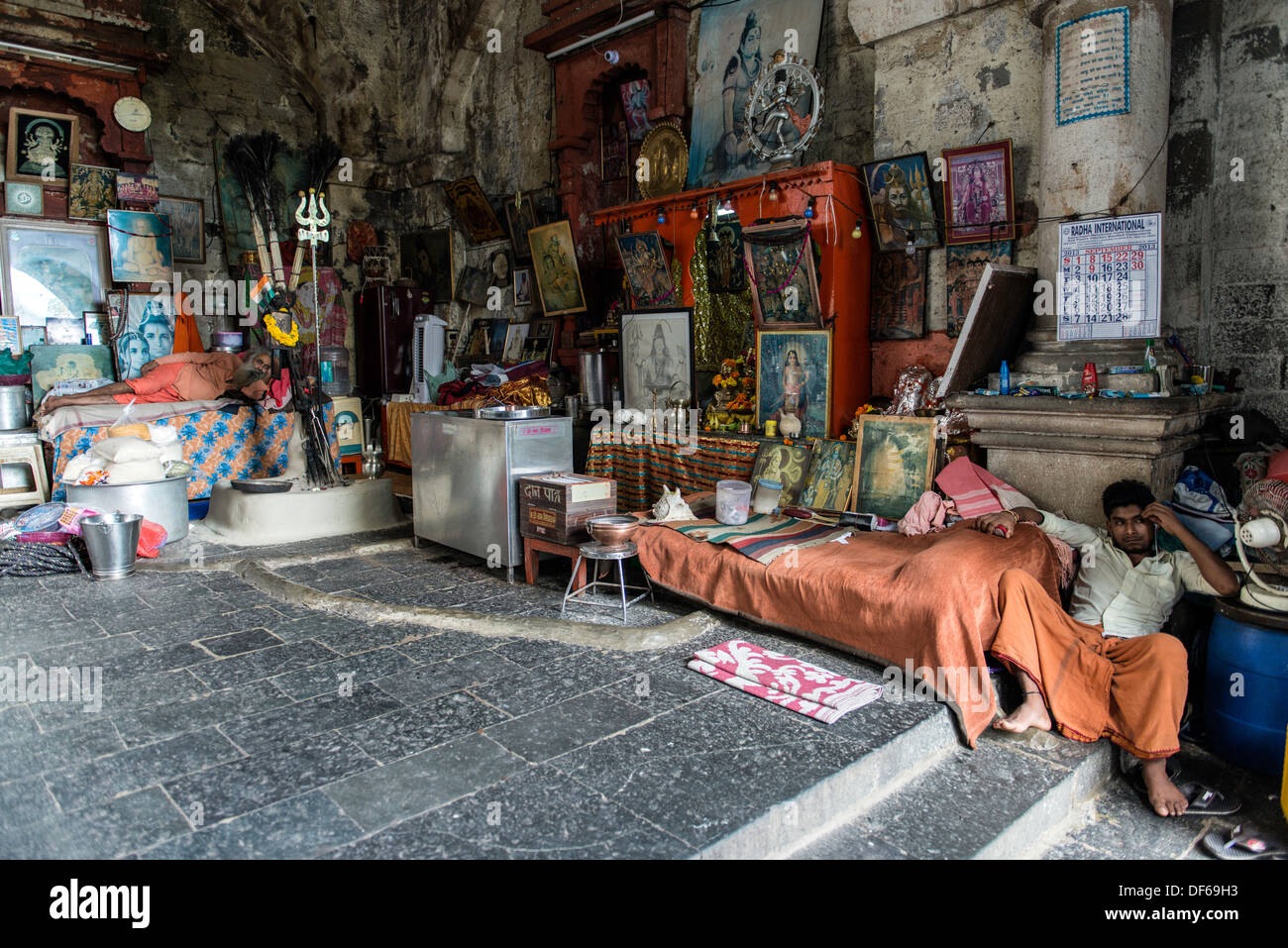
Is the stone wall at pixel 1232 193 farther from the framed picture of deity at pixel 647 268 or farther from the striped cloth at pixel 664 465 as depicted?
the framed picture of deity at pixel 647 268

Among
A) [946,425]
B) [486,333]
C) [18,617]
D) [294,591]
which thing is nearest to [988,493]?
[946,425]

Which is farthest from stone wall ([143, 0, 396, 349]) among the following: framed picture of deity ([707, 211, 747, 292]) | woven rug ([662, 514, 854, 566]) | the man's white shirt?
the man's white shirt

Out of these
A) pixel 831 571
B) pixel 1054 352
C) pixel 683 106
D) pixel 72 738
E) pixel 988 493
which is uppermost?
pixel 683 106

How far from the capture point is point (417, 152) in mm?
11438

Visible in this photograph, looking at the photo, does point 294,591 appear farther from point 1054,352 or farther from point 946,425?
point 1054,352

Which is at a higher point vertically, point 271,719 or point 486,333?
point 486,333


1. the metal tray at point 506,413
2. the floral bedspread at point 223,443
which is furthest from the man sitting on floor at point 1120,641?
the floral bedspread at point 223,443

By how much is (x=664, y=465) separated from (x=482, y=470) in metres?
1.46

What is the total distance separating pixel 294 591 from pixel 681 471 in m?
2.86

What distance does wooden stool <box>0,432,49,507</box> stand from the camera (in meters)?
7.94

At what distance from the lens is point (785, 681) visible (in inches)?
156

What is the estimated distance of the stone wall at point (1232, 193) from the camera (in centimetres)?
470

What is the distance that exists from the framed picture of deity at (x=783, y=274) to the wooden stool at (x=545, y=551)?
231 centimetres

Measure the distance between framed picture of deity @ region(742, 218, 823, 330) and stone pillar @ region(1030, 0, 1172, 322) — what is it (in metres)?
1.56
